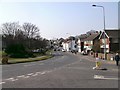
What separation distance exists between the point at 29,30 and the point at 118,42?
4609 cm

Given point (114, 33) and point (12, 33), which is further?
point (12, 33)

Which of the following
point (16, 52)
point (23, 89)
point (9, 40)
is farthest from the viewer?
point (9, 40)

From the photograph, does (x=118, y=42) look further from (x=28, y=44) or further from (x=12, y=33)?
(x=12, y=33)

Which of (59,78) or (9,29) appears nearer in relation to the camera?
(59,78)

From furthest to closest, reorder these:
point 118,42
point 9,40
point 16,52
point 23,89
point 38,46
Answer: point 38,46
point 9,40
point 118,42
point 16,52
point 23,89

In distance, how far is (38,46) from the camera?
120m

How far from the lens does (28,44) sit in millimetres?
111562

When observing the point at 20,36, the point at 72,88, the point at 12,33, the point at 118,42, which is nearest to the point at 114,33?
the point at 118,42

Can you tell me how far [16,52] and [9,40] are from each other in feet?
95.9

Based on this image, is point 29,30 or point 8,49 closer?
point 8,49

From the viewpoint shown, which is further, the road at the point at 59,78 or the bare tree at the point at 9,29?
the bare tree at the point at 9,29

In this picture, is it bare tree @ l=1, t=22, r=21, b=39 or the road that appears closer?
the road

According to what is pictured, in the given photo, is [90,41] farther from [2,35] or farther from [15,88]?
[15,88]

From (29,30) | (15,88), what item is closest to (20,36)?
(29,30)
